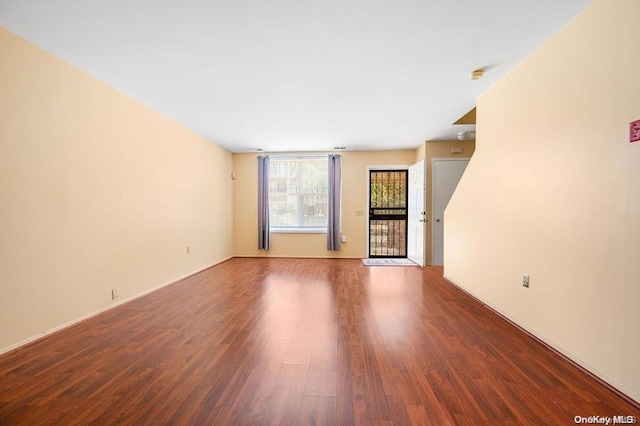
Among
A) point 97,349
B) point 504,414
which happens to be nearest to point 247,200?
point 97,349

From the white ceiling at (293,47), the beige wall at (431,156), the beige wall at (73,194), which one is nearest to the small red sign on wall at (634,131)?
→ the white ceiling at (293,47)

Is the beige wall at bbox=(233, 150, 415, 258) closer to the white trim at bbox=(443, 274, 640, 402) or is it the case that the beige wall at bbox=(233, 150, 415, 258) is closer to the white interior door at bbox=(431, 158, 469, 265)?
the white interior door at bbox=(431, 158, 469, 265)

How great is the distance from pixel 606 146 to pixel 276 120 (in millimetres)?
3456

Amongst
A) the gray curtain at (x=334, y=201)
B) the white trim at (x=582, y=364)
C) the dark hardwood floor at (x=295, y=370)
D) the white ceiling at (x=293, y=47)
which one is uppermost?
the white ceiling at (x=293, y=47)

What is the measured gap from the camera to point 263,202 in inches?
230

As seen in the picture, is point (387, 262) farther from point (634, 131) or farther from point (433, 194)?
point (634, 131)

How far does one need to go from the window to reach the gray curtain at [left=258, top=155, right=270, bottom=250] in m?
0.21

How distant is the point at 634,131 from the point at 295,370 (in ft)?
8.17

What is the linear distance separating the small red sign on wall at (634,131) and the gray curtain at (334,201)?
14.5 feet

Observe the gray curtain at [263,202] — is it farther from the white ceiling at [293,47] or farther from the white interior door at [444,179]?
the white interior door at [444,179]

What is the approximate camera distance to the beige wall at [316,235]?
5770 mm

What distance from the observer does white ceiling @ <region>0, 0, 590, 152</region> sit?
175 centimetres

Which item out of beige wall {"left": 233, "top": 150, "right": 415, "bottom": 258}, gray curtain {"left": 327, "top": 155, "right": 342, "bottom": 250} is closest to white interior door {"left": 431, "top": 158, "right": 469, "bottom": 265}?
beige wall {"left": 233, "top": 150, "right": 415, "bottom": 258}

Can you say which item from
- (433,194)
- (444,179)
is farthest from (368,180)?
(444,179)
